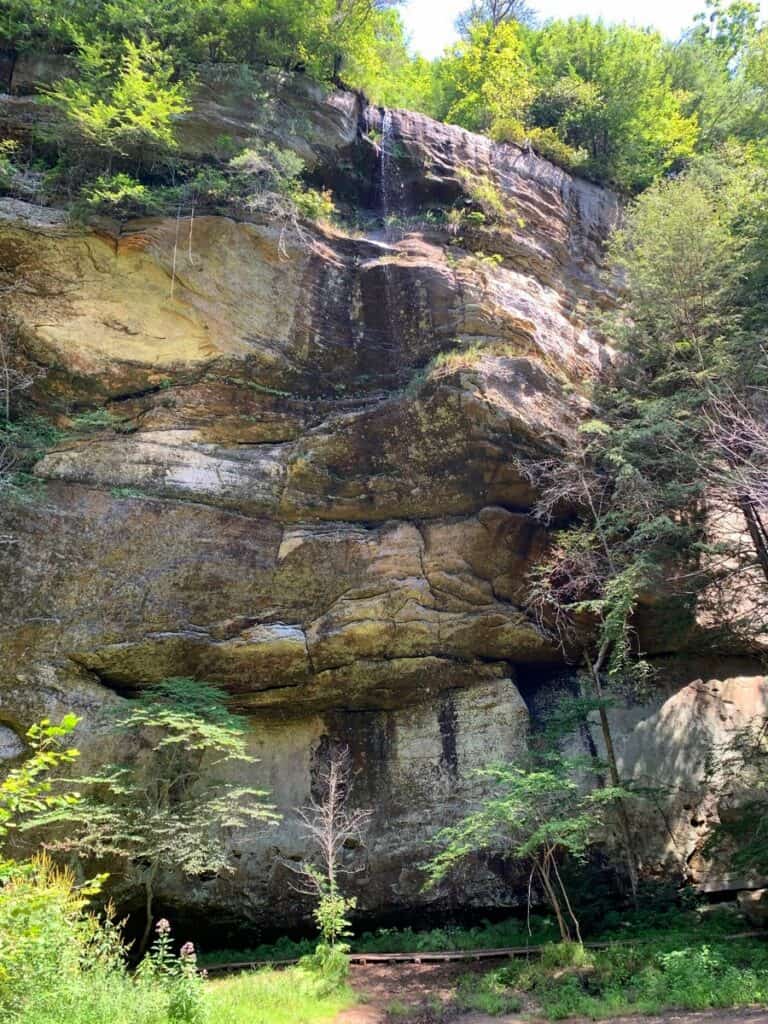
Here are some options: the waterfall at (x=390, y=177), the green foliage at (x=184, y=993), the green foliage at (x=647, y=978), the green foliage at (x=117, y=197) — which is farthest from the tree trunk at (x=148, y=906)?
the waterfall at (x=390, y=177)

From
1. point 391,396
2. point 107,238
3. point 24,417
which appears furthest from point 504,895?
point 107,238

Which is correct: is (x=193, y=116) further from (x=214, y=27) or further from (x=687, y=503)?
(x=687, y=503)

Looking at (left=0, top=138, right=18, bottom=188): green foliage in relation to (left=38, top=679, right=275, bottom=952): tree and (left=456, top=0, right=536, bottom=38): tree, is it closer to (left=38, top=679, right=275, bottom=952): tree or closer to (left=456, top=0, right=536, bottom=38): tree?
(left=38, top=679, right=275, bottom=952): tree

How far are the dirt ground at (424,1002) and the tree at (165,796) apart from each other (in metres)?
2.57

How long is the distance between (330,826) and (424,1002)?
2695 millimetres

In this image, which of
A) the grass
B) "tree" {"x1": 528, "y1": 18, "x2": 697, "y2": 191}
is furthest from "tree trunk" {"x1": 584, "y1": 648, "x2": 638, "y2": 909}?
"tree" {"x1": 528, "y1": 18, "x2": 697, "y2": 191}

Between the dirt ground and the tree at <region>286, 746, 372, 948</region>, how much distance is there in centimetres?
124

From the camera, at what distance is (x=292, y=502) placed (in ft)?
40.2

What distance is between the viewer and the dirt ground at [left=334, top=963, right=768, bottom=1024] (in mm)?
6873

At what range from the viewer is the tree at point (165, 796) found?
364 inches

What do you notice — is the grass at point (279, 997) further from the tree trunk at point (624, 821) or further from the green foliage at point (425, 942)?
the tree trunk at point (624, 821)

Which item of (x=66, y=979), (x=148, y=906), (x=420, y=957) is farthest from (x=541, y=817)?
(x=66, y=979)

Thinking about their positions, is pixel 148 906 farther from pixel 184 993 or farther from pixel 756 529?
pixel 756 529

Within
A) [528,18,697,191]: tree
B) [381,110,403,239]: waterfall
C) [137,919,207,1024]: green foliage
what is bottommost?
[137,919,207,1024]: green foliage
